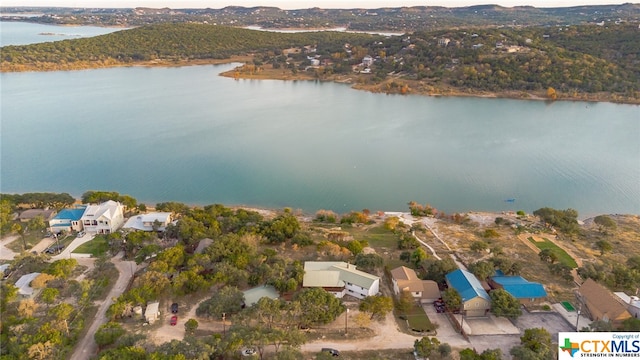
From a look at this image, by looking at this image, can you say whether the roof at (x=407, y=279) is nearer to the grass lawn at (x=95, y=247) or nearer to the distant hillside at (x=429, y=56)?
the grass lawn at (x=95, y=247)

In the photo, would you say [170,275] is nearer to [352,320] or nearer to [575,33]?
[352,320]

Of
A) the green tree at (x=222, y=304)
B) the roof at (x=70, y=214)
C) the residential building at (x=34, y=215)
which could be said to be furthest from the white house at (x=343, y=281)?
the residential building at (x=34, y=215)

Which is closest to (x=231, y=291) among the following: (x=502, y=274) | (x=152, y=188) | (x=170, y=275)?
(x=170, y=275)

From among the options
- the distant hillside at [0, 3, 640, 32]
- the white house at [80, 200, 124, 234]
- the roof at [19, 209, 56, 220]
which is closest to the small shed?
the white house at [80, 200, 124, 234]

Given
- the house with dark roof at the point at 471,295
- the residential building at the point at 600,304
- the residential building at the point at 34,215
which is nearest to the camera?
the residential building at the point at 600,304

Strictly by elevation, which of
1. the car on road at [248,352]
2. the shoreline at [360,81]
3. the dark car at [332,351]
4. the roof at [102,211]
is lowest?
the dark car at [332,351]

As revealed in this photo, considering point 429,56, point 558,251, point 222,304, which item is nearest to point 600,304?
point 558,251

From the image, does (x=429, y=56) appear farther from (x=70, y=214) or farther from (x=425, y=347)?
(x=425, y=347)
